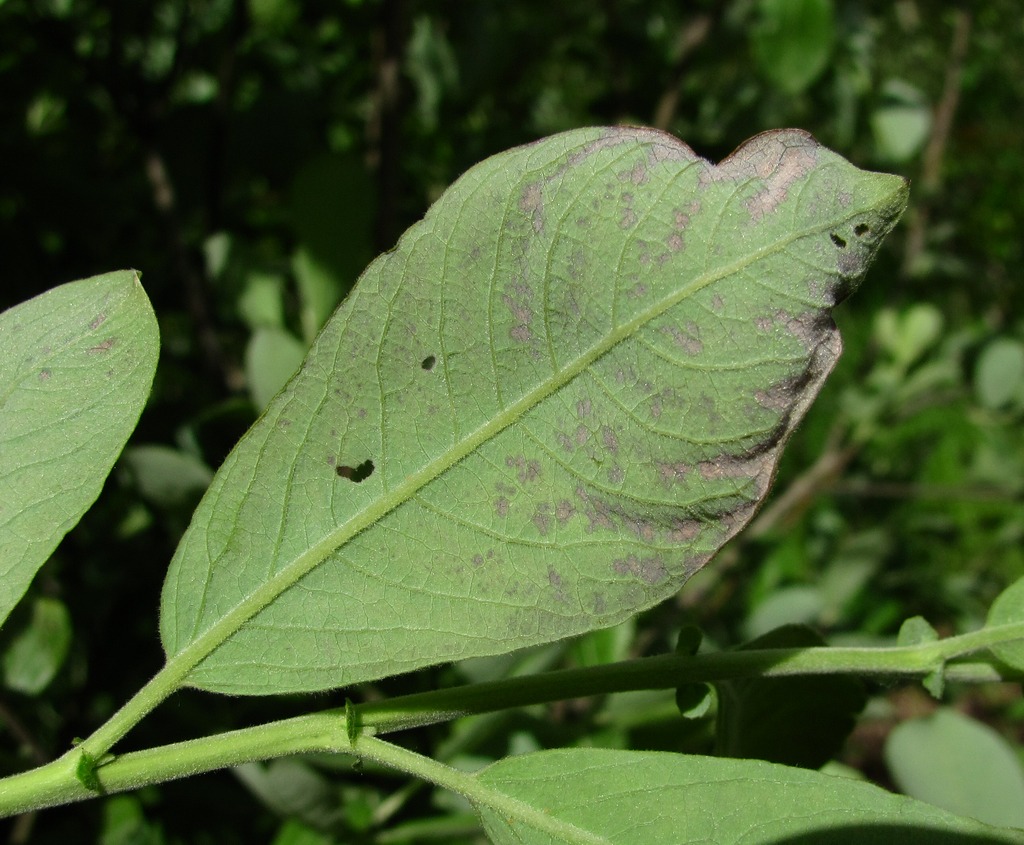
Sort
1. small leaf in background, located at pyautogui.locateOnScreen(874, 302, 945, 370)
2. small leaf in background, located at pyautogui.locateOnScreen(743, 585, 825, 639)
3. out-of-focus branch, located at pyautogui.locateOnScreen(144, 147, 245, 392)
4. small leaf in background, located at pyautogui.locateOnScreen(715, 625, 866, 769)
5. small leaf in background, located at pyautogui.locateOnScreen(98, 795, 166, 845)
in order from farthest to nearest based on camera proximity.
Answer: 1. small leaf in background, located at pyautogui.locateOnScreen(874, 302, 945, 370)
2. small leaf in background, located at pyautogui.locateOnScreen(743, 585, 825, 639)
3. out-of-focus branch, located at pyautogui.locateOnScreen(144, 147, 245, 392)
4. small leaf in background, located at pyautogui.locateOnScreen(98, 795, 166, 845)
5. small leaf in background, located at pyautogui.locateOnScreen(715, 625, 866, 769)

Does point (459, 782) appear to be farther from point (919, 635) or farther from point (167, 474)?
point (167, 474)

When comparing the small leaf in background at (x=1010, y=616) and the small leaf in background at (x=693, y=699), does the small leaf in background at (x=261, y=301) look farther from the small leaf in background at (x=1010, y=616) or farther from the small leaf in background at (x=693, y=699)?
the small leaf in background at (x=1010, y=616)

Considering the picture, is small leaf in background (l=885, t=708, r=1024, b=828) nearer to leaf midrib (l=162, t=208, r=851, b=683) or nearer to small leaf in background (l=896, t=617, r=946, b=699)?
small leaf in background (l=896, t=617, r=946, b=699)

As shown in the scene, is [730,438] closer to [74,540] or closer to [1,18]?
[74,540]

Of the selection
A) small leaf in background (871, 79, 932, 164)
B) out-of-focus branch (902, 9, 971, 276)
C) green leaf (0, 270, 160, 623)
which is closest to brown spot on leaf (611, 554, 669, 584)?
green leaf (0, 270, 160, 623)

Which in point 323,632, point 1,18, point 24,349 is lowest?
point 323,632

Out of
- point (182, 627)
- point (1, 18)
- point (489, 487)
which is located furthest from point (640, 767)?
point (1, 18)
